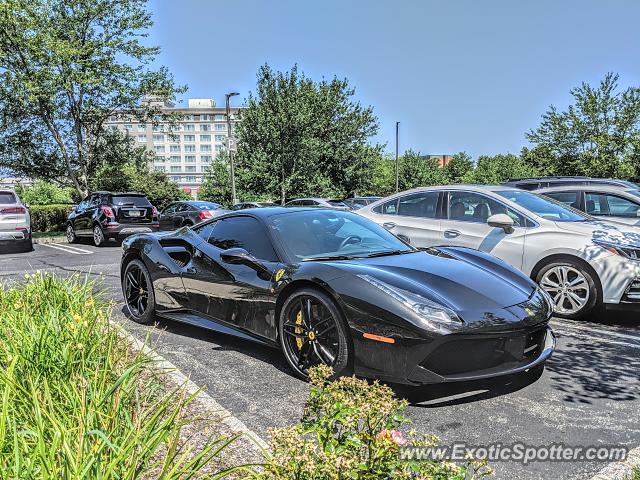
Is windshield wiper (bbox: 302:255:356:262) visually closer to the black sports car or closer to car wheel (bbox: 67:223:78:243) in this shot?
the black sports car

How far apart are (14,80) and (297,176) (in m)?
13.9

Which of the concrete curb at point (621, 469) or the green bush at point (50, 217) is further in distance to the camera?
the green bush at point (50, 217)

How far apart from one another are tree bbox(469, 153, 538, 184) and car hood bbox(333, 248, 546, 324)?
58994 mm

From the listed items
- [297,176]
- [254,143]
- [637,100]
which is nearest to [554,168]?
[637,100]

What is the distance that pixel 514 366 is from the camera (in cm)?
325

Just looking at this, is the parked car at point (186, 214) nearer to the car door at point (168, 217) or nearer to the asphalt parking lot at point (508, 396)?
the car door at point (168, 217)

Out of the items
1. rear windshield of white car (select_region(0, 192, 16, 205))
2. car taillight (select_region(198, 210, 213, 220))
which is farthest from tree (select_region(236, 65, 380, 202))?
rear windshield of white car (select_region(0, 192, 16, 205))

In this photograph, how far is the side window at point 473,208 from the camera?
6.60 m

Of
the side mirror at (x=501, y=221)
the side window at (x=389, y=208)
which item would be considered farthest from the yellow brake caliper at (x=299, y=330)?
the side window at (x=389, y=208)

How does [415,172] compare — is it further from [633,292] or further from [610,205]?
[633,292]

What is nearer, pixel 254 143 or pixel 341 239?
pixel 341 239

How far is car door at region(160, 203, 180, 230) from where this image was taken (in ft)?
57.0

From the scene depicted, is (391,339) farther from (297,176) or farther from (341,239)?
(297,176)

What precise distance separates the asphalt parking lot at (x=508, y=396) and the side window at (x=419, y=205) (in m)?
2.56
